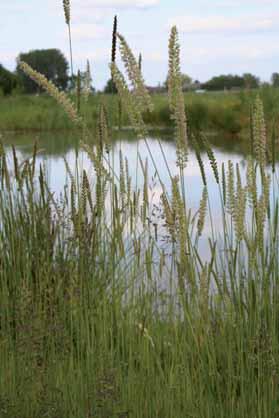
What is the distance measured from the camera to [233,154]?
19.4 meters

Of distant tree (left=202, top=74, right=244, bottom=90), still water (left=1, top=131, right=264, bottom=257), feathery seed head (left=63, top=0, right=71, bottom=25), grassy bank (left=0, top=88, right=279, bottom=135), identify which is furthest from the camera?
distant tree (left=202, top=74, right=244, bottom=90)

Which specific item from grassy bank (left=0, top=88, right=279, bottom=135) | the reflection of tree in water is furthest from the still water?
grassy bank (left=0, top=88, right=279, bottom=135)

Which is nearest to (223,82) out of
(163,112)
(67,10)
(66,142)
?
(163,112)

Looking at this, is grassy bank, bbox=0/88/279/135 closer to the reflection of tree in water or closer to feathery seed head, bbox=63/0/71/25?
the reflection of tree in water

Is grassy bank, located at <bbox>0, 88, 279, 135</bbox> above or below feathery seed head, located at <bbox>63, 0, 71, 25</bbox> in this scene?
below

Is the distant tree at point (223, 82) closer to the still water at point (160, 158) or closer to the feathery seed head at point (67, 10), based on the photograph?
the still water at point (160, 158)

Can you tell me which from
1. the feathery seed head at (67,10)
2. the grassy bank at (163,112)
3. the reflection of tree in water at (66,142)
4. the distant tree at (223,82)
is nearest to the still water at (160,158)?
the reflection of tree in water at (66,142)

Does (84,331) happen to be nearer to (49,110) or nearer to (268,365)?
(268,365)

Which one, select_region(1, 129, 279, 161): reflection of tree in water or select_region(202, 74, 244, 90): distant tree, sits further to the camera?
select_region(202, 74, 244, 90): distant tree

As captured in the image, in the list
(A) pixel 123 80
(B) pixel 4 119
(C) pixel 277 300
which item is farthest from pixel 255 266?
(B) pixel 4 119

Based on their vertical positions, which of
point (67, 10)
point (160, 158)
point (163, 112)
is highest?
point (67, 10)

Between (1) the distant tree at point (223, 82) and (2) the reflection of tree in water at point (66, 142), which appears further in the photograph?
(1) the distant tree at point (223, 82)

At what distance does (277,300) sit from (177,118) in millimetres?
778

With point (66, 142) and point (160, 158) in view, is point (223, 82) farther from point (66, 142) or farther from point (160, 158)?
point (160, 158)
